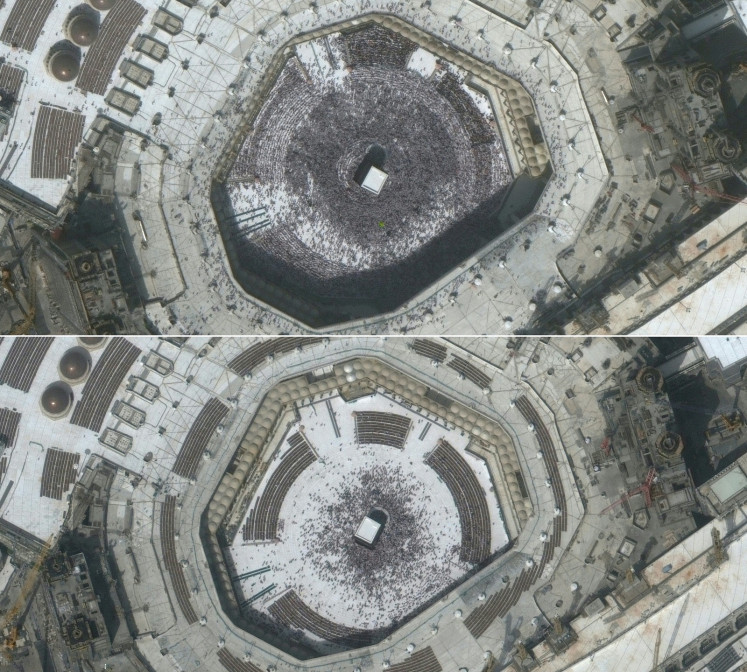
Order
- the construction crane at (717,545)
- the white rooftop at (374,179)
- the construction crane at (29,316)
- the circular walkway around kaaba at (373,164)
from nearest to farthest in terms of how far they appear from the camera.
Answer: the construction crane at (717,545), the construction crane at (29,316), the white rooftop at (374,179), the circular walkway around kaaba at (373,164)

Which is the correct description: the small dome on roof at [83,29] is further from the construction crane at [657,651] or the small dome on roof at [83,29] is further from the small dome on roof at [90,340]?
the construction crane at [657,651]

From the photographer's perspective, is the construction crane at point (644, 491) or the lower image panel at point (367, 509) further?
the lower image panel at point (367, 509)

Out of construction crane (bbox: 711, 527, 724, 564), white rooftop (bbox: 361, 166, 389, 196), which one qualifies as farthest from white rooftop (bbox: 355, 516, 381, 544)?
white rooftop (bbox: 361, 166, 389, 196)

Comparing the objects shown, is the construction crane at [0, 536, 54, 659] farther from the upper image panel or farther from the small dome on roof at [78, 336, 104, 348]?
the upper image panel

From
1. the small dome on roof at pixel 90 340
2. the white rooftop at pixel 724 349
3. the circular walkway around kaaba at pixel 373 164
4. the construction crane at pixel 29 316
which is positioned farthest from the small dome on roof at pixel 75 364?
the white rooftop at pixel 724 349

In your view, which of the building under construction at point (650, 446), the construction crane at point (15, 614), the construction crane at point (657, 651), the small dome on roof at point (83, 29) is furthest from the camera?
the construction crane at point (15, 614)

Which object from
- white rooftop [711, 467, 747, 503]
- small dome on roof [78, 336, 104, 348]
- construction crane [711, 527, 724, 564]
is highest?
small dome on roof [78, 336, 104, 348]

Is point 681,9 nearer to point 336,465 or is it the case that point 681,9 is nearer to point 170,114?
point 170,114
